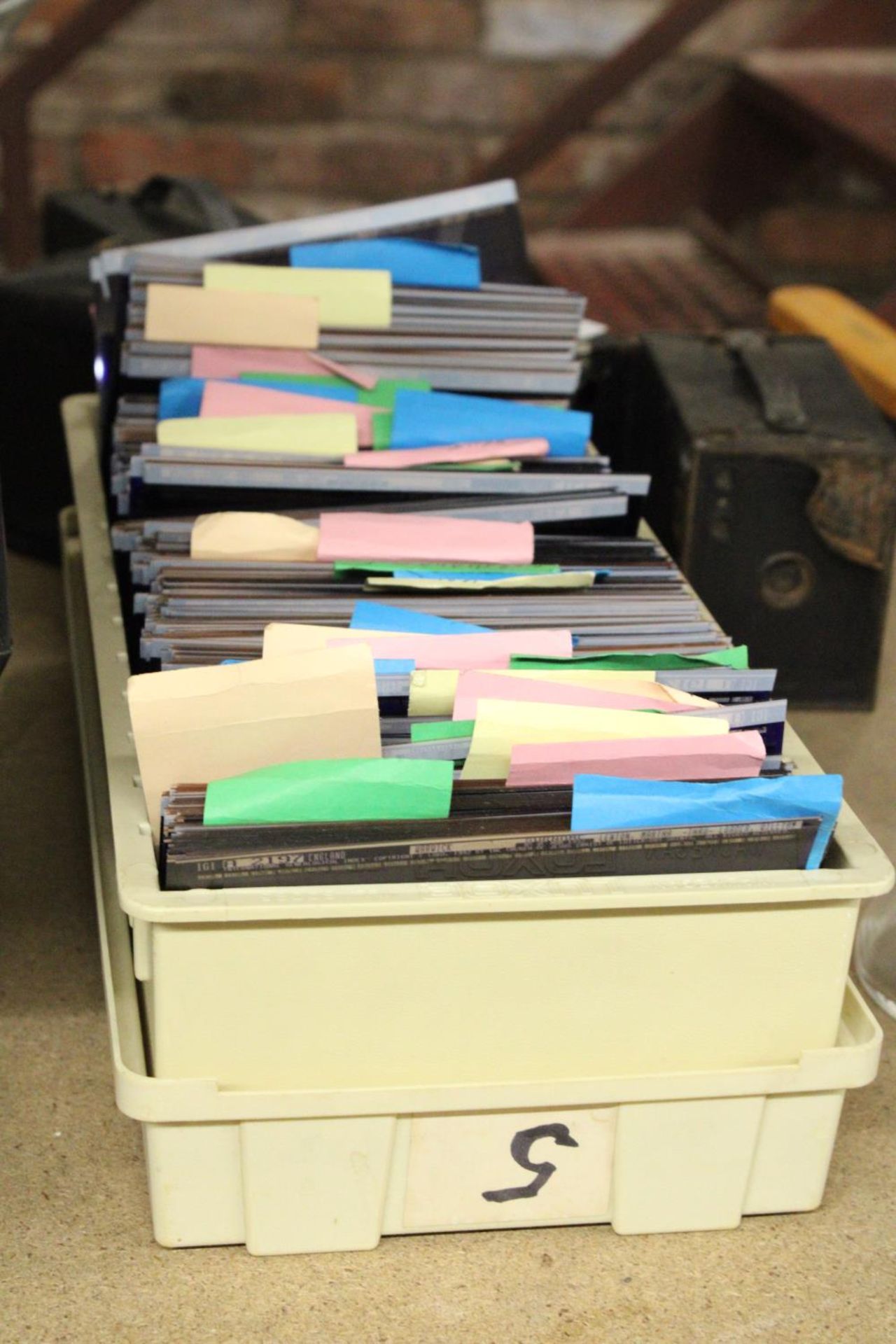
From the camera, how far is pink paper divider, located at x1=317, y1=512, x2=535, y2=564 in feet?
4.25

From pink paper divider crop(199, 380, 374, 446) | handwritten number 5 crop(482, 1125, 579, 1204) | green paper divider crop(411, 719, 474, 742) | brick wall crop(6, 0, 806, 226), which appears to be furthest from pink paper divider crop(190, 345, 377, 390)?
brick wall crop(6, 0, 806, 226)

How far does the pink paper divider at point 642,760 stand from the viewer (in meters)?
1.04

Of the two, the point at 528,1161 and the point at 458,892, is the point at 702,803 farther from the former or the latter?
the point at 528,1161

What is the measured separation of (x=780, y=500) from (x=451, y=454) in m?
0.49

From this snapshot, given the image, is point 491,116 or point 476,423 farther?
point 491,116

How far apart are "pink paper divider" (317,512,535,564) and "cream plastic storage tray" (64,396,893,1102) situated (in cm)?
31

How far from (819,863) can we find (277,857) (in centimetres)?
36

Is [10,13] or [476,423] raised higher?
[10,13]

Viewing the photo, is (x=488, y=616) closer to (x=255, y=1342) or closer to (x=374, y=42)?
(x=255, y=1342)

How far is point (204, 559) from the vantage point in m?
1.28

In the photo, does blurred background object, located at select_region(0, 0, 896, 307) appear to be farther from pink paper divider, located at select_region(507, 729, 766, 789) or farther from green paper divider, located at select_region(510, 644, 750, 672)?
pink paper divider, located at select_region(507, 729, 766, 789)

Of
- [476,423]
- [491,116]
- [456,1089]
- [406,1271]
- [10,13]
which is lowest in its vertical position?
[406,1271]

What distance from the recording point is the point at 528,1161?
1.09 m

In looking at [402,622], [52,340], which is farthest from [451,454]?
[52,340]
